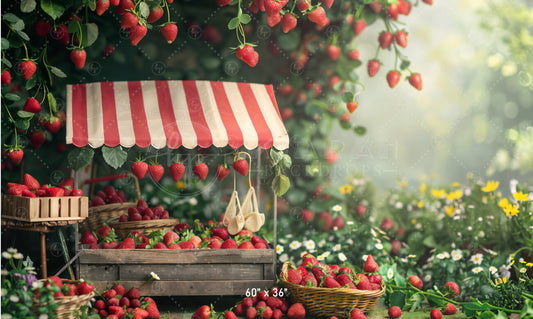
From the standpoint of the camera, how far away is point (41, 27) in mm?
3391

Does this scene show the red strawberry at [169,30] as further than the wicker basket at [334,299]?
Yes

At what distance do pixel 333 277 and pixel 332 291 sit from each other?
19cm

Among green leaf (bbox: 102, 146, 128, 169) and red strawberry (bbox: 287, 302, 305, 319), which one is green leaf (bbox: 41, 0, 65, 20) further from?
red strawberry (bbox: 287, 302, 305, 319)

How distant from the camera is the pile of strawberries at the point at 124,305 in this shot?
2918 mm

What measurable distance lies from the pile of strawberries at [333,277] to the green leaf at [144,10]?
5.91 ft

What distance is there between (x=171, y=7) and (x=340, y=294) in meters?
2.59

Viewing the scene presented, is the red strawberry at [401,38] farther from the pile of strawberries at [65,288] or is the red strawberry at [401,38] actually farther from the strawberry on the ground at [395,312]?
the pile of strawberries at [65,288]

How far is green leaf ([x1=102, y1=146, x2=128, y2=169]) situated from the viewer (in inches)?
119

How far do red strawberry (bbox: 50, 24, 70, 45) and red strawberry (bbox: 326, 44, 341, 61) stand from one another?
2029 millimetres

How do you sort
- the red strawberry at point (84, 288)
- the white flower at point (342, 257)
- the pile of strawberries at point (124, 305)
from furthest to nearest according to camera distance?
the white flower at point (342, 257) → the pile of strawberries at point (124, 305) → the red strawberry at point (84, 288)

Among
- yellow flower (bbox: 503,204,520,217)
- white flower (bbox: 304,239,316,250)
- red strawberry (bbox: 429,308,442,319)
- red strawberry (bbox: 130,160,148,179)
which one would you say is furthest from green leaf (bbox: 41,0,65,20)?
yellow flower (bbox: 503,204,520,217)

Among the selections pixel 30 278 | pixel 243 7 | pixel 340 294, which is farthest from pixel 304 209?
pixel 30 278

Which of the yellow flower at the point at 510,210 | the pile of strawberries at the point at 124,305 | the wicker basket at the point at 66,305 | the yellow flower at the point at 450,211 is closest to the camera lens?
the wicker basket at the point at 66,305

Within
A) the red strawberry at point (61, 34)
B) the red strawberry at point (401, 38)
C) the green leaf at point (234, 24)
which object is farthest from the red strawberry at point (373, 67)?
the red strawberry at point (61, 34)
